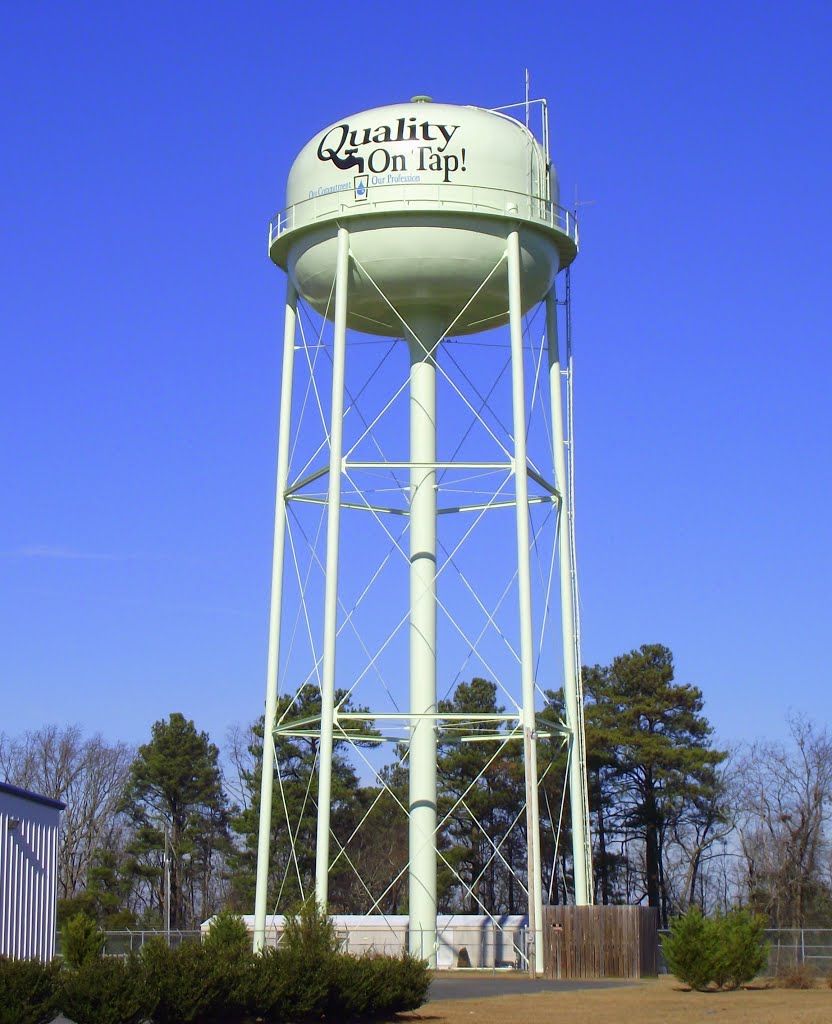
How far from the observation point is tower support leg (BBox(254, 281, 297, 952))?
2681 centimetres

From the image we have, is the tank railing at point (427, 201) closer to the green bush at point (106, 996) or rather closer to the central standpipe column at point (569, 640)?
the central standpipe column at point (569, 640)

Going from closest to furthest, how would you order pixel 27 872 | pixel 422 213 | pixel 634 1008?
1. pixel 634 1008
2. pixel 27 872
3. pixel 422 213

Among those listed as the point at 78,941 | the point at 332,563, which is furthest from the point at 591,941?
the point at 78,941

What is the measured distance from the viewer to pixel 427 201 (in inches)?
1042

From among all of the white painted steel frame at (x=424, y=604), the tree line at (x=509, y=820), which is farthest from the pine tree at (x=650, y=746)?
the white painted steel frame at (x=424, y=604)

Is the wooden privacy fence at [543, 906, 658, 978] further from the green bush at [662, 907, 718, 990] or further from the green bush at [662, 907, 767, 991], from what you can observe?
the green bush at [662, 907, 718, 990]

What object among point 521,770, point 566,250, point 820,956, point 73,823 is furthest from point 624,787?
point 566,250

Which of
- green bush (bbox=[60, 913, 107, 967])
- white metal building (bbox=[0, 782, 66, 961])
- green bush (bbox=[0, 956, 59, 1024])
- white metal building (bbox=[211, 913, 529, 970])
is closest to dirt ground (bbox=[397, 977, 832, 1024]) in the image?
green bush (bbox=[0, 956, 59, 1024])

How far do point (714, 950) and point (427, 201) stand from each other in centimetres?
1315

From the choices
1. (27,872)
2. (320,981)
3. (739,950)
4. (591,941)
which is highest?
(27,872)

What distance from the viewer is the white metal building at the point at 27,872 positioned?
961 inches

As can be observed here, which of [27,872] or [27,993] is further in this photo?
[27,872]

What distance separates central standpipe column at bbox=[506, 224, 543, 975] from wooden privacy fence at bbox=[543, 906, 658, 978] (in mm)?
665

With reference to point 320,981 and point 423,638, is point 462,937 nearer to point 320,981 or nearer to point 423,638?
point 423,638
